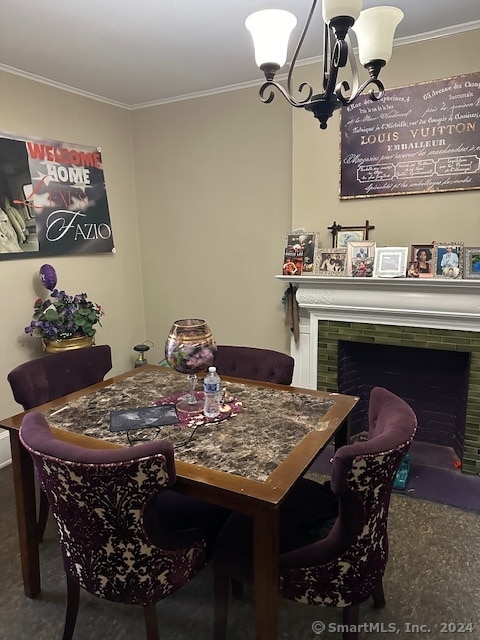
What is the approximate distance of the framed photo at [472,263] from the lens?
239cm

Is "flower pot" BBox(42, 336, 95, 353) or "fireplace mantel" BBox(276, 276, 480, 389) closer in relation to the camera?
"fireplace mantel" BBox(276, 276, 480, 389)

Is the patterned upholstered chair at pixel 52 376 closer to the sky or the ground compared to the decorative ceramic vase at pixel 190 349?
closer to the ground

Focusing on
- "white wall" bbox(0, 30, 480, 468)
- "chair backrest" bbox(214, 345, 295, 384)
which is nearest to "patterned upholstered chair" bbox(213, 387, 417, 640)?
"chair backrest" bbox(214, 345, 295, 384)

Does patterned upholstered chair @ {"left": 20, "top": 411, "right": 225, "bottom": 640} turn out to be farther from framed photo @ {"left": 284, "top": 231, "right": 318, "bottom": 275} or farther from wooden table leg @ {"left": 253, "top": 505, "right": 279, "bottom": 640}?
framed photo @ {"left": 284, "top": 231, "right": 318, "bottom": 275}

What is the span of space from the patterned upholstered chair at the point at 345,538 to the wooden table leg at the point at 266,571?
10 cm

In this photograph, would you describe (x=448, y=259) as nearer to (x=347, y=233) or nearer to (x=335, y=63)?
(x=347, y=233)

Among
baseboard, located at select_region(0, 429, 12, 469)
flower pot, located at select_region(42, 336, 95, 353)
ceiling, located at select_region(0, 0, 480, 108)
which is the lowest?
baseboard, located at select_region(0, 429, 12, 469)

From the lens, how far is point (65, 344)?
2834 mm

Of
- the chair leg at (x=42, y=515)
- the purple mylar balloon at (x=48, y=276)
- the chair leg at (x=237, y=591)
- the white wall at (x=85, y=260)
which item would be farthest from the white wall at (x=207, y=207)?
the chair leg at (x=237, y=591)

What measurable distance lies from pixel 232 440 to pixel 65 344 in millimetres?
1757

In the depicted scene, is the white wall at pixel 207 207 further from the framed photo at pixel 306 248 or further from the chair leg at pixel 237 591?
the chair leg at pixel 237 591

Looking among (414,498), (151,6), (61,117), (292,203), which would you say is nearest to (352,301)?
(292,203)

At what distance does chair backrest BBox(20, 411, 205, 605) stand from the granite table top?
22cm

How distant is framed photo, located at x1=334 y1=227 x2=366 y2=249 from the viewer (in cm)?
274
